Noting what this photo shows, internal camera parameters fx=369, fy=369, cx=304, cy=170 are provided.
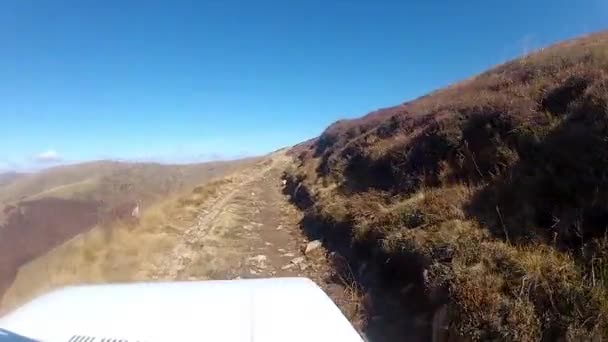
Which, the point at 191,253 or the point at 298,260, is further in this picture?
the point at 191,253

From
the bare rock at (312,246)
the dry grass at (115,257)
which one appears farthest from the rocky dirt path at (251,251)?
the dry grass at (115,257)

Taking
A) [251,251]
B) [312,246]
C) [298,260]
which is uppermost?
[251,251]

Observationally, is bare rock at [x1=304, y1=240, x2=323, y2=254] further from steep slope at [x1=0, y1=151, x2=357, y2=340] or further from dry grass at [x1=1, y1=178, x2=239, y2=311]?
dry grass at [x1=1, y1=178, x2=239, y2=311]

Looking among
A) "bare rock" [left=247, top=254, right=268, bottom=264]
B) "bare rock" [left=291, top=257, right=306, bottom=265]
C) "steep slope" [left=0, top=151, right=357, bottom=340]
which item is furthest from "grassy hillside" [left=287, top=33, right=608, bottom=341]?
"bare rock" [left=247, top=254, right=268, bottom=264]

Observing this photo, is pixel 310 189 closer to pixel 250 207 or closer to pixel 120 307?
pixel 250 207

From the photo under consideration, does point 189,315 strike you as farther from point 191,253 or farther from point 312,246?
point 191,253

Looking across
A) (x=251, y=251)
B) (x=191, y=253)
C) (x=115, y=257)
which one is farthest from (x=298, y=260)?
(x=115, y=257)

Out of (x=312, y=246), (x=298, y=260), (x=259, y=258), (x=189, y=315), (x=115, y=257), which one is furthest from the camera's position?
(x=115, y=257)
